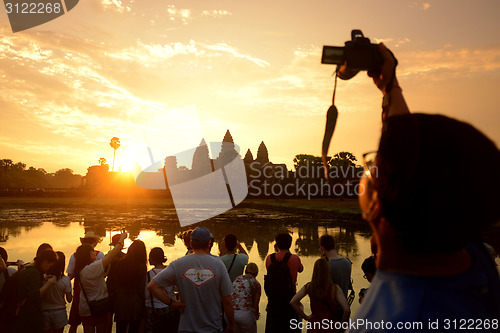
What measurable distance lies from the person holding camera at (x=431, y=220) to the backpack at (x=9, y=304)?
509 centimetres

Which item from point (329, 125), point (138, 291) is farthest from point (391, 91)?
point (138, 291)

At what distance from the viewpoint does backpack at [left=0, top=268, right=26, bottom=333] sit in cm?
447

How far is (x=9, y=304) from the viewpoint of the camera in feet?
14.8

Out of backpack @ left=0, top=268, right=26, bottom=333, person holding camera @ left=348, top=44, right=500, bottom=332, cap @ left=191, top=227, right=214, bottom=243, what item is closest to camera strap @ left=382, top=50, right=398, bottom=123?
person holding camera @ left=348, top=44, right=500, bottom=332

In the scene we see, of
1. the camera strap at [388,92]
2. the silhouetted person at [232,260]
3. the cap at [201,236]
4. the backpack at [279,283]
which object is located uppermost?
the camera strap at [388,92]

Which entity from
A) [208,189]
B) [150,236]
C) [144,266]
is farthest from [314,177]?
[144,266]

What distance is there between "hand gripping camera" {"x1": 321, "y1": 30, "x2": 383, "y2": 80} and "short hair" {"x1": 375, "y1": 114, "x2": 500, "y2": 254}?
1.41ft

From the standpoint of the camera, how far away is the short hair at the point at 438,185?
2.76 feet

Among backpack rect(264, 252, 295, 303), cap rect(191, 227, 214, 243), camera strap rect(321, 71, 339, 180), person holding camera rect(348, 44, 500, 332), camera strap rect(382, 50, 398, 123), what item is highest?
camera strap rect(382, 50, 398, 123)

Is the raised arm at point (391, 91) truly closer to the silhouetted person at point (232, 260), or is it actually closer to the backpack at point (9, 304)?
the silhouetted person at point (232, 260)

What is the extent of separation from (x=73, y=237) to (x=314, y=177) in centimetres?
5921

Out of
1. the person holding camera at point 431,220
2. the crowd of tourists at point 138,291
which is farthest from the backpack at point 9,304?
the person holding camera at point 431,220

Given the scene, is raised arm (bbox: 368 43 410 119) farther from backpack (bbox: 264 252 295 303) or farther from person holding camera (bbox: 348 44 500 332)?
backpack (bbox: 264 252 295 303)

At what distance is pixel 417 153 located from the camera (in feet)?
2.78
